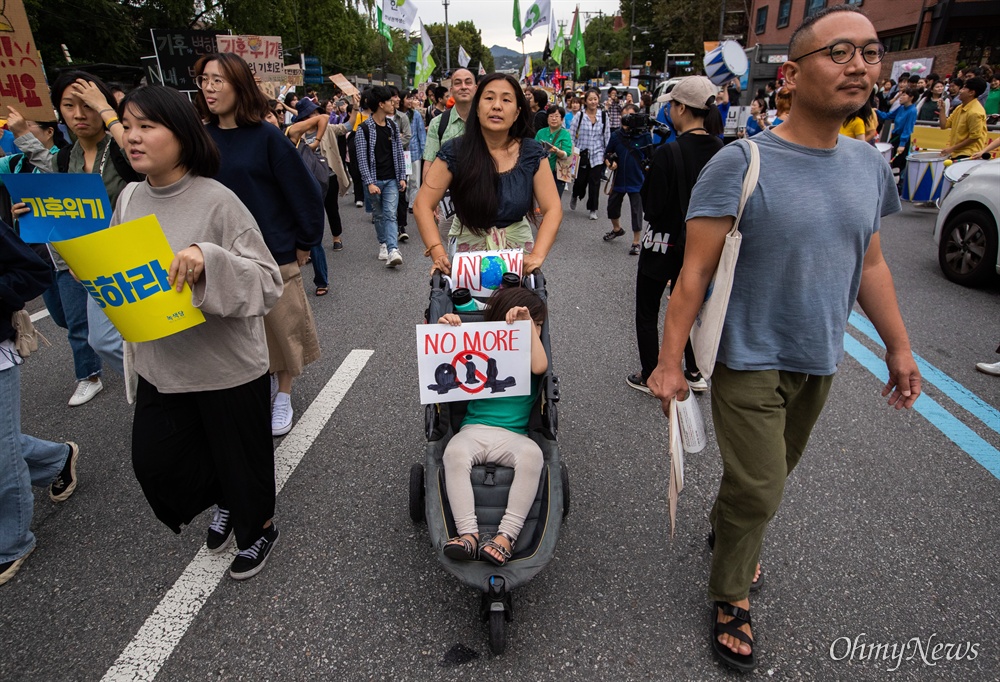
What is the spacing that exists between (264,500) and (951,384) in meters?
4.62

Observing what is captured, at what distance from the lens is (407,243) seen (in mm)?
8492

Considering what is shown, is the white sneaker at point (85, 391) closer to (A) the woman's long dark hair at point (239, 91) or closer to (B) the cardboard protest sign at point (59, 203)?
(B) the cardboard protest sign at point (59, 203)

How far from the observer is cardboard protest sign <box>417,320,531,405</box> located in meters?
2.54

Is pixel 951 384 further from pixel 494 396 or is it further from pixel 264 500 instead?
pixel 264 500

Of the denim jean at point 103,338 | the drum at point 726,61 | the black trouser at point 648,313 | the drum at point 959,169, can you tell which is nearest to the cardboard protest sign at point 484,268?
the black trouser at point 648,313

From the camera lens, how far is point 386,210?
7.24 metres

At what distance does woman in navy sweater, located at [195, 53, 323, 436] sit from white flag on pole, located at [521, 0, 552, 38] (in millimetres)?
19694

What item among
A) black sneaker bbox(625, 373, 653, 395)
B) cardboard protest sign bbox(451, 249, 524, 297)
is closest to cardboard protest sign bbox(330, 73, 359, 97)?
black sneaker bbox(625, 373, 653, 395)

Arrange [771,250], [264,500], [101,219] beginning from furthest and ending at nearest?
[101,219]
[264,500]
[771,250]

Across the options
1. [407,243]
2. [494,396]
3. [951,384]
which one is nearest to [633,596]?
[494,396]

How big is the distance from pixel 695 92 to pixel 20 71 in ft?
14.7

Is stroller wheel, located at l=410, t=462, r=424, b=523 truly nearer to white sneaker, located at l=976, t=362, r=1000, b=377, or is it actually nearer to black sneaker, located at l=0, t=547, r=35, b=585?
black sneaker, located at l=0, t=547, r=35, b=585

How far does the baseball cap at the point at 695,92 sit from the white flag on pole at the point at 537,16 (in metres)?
18.8

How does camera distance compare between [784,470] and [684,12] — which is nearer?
[784,470]
